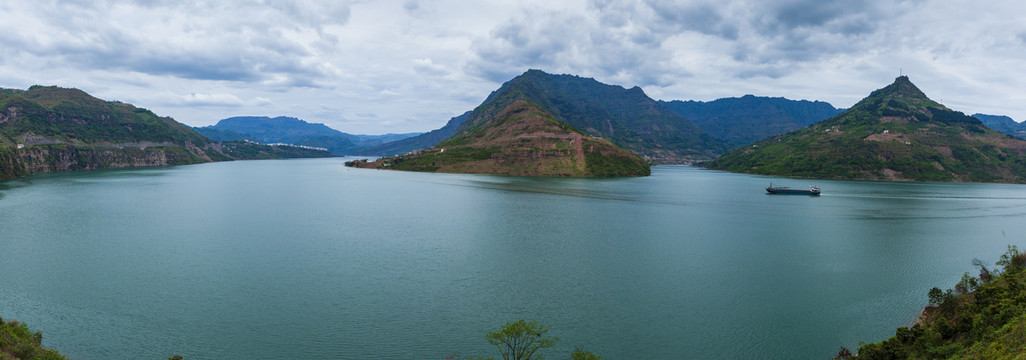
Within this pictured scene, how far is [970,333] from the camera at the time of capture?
109ft

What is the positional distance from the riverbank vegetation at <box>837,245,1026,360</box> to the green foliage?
181 ft

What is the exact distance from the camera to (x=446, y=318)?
42.6m

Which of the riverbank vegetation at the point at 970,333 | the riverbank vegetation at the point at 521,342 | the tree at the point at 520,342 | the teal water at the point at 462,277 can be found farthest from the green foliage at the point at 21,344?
the riverbank vegetation at the point at 970,333

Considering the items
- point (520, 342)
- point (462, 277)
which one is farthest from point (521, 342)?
point (462, 277)

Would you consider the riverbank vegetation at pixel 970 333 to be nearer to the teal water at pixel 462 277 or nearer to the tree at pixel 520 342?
the teal water at pixel 462 277

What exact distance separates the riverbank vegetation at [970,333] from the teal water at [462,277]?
473cm

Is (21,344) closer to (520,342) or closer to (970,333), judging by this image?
(520,342)

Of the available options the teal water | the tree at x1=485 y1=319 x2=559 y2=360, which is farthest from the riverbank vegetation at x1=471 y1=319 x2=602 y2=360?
the teal water

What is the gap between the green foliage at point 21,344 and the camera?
2945cm

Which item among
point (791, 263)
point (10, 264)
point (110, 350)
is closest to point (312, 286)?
point (110, 350)

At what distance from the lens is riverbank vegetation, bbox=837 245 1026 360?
27828 mm

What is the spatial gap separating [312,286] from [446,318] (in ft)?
61.0

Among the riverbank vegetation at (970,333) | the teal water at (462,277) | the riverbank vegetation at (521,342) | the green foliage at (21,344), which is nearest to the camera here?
the riverbank vegetation at (970,333)

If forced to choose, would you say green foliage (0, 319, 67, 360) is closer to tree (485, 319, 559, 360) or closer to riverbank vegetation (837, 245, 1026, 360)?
tree (485, 319, 559, 360)
